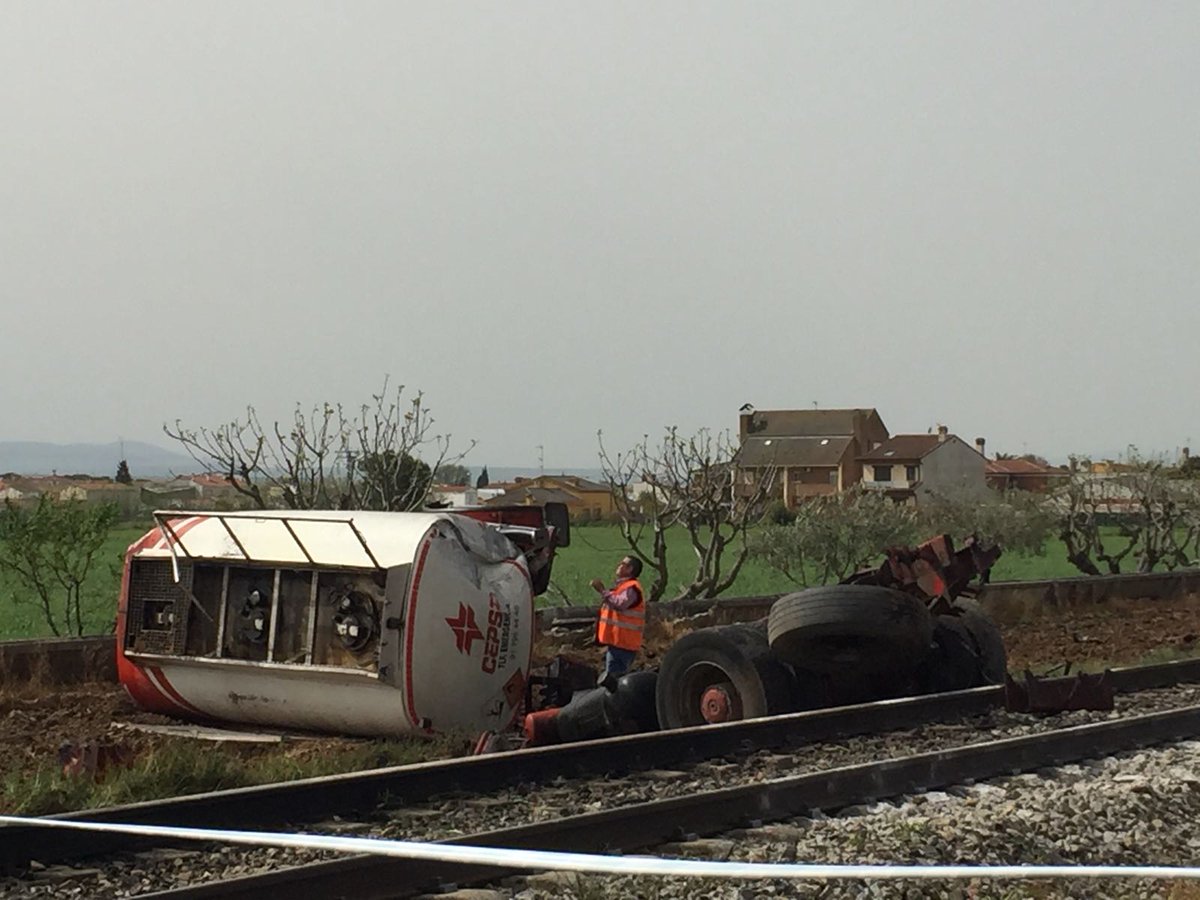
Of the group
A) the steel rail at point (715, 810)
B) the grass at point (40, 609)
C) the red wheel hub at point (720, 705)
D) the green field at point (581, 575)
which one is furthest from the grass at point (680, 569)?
the steel rail at point (715, 810)

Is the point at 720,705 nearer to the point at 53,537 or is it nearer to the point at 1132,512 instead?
the point at 53,537

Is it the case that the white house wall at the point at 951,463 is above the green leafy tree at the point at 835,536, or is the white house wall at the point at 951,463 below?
above

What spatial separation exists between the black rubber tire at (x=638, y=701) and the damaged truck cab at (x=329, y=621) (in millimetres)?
1207

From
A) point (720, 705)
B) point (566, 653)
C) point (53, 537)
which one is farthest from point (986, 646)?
point (53, 537)

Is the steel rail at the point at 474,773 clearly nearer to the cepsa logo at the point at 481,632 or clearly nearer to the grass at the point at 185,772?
the grass at the point at 185,772

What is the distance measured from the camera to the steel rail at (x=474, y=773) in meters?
7.68

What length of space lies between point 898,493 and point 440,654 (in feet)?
255

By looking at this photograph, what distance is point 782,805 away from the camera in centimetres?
866

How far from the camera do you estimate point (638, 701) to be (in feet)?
41.9

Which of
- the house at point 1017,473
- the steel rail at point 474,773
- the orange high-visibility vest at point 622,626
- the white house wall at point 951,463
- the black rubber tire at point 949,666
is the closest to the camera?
the steel rail at point 474,773

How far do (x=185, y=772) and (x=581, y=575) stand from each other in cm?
3223

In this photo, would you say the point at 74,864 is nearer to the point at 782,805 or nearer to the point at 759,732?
the point at 782,805

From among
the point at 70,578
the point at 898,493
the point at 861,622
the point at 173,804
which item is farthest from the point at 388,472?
the point at 898,493

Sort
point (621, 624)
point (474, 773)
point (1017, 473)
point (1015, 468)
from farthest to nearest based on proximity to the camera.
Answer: point (1015, 468) < point (1017, 473) < point (621, 624) < point (474, 773)
